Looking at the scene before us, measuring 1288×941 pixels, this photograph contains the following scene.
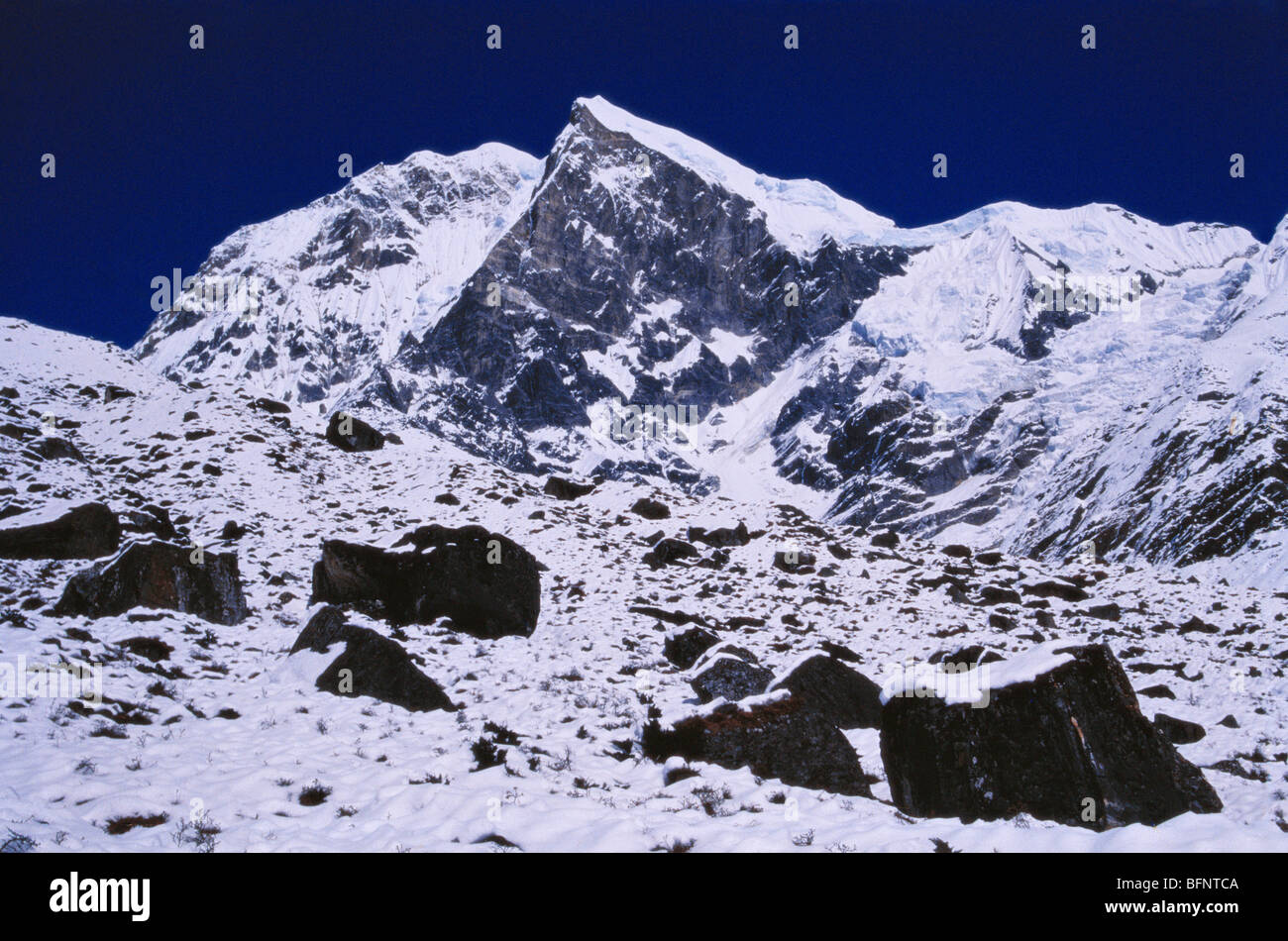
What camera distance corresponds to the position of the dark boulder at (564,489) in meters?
46.7

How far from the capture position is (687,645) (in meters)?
19.4

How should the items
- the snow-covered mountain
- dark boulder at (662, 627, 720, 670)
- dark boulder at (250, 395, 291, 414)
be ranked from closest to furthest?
the snow-covered mountain → dark boulder at (662, 627, 720, 670) → dark boulder at (250, 395, 291, 414)

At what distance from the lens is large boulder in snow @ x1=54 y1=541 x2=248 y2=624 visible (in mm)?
16297

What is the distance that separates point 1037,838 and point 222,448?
40.3m

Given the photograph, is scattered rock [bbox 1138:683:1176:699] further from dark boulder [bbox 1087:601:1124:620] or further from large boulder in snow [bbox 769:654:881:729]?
dark boulder [bbox 1087:601:1124:620]

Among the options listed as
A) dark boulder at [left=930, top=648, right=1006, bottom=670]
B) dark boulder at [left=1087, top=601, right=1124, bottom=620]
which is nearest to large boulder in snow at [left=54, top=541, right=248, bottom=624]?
dark boulder at [left=930, top=648, right=1006, bottom=670]

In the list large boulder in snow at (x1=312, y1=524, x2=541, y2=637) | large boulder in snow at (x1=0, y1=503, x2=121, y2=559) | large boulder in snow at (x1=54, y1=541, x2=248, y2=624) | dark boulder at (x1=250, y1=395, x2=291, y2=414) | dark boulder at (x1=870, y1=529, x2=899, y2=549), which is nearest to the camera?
large boulder in snow at (x1=54, y1=541, x2=248, y2=624)

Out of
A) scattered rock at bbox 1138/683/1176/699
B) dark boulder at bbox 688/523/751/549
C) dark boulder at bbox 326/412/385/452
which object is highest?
dark boulder at bbox 326/412/385/452

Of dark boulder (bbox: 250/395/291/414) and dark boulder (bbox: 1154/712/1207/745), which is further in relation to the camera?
dark boulder (bbox: 250/395/291/414)

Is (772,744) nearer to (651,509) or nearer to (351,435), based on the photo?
(651,509)

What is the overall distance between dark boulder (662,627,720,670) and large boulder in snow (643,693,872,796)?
7543mm

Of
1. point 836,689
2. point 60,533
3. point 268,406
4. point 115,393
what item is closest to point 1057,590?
point 836,689

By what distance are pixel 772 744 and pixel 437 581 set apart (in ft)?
41.2
